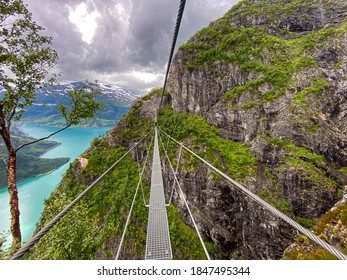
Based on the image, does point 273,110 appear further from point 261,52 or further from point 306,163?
point 261,52

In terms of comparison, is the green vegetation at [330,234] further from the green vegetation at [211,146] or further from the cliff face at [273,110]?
the green vegetation at [211,146]

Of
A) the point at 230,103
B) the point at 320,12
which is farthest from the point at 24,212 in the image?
the point at 320,12

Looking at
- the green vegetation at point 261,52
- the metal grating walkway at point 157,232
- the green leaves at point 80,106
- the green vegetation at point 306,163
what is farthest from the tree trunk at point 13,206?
the green vegetation at point 261,52

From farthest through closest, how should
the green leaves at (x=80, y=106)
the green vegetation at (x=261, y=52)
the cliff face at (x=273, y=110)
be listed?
the green vegetation at (x=261, y=52) < the cliff face at (x=273, y=110) < the green leaves at (x=80, y=106)

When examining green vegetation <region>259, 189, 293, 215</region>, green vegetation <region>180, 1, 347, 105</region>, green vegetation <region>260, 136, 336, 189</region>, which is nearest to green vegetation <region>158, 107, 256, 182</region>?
green vegetation <region>259, 189, 293, 215</region>

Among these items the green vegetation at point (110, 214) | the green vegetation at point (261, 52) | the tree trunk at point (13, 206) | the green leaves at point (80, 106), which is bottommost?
the green vegetation at point (110, 214)

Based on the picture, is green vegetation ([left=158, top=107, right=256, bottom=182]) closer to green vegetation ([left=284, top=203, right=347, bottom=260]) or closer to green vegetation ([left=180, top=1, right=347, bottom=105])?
green vegetation ([left=180, top=1, right=347, bottom=105])
